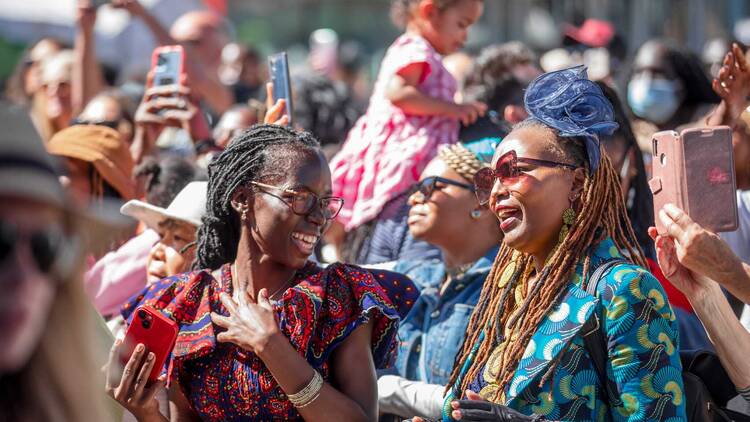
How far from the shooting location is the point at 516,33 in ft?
65.6

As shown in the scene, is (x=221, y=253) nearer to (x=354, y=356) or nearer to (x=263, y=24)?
(x=354, y=356)

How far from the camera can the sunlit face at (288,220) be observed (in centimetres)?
377

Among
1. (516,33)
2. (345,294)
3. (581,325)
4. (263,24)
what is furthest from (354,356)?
(263,24)

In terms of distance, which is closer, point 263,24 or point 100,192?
point 100,192

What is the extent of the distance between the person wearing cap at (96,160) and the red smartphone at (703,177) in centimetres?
299

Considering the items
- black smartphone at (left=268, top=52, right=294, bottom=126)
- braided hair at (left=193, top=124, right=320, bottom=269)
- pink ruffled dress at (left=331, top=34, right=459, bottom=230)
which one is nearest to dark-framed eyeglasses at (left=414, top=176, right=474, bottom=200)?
black smartphone at (left=268, top=52, right=294, bottom=126)

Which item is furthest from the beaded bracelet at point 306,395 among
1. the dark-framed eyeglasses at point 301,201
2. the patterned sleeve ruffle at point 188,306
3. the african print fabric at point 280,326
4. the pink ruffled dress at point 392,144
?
the pink ruffled dress at point 392,144

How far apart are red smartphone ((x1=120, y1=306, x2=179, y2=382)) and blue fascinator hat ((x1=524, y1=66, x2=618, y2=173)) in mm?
1326

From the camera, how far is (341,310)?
12.2 ft

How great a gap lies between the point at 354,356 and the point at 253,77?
26.7 feet

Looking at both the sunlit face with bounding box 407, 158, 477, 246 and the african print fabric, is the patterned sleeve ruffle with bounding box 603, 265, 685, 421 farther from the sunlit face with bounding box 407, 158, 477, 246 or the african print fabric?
the sunlit face with bounding box 407, 158, 477, 246

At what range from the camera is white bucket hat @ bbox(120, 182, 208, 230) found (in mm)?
4645

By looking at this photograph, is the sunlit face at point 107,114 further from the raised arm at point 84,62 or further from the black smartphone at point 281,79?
the black smartphone at point 281,79

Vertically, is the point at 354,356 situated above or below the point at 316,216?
below
